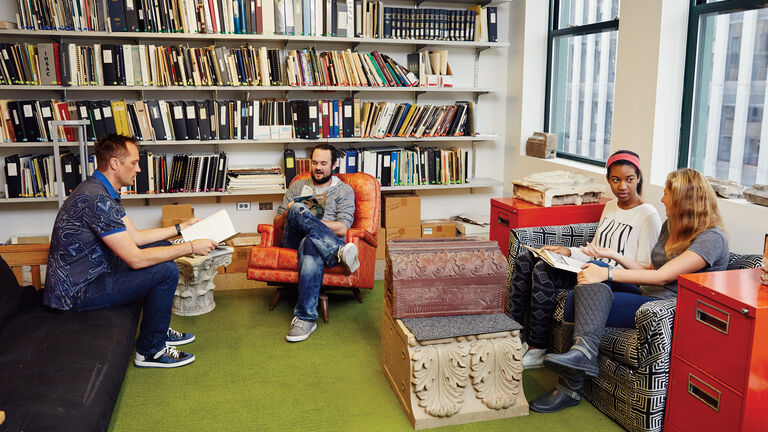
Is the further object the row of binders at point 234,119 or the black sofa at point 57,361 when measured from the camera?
the row of binders at point 234,119

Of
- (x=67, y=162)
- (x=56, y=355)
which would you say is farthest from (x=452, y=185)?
(x=56, y=355)

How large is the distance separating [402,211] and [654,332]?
2.98 meters

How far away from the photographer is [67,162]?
451 cm

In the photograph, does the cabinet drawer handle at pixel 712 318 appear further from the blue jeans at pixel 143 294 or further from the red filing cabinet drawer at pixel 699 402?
the blue jeans at pixel 143 294

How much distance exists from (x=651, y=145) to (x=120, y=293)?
305cm

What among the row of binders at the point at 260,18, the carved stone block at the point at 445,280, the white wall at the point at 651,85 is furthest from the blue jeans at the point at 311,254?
the white wall at the point at 651,85

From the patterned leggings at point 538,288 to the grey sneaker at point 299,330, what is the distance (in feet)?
3.88

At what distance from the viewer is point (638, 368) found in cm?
243

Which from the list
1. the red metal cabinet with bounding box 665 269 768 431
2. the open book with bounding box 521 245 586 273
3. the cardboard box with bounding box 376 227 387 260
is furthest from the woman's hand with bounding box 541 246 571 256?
the cardboard box with bounding box 376 227 387 260

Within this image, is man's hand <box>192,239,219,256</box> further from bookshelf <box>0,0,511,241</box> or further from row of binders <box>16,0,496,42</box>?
row of binders <box>16,0,496,42</box>

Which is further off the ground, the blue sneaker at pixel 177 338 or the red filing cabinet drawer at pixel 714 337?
the red filing cabinet drawer at pixel 714 337

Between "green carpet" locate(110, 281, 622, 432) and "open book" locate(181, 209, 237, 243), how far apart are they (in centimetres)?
66

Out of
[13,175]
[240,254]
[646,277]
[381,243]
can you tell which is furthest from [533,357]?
[13,175]

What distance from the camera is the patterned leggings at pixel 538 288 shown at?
116 inches
